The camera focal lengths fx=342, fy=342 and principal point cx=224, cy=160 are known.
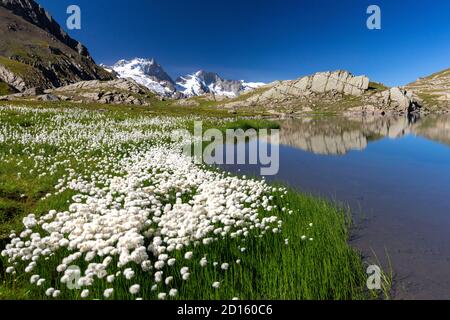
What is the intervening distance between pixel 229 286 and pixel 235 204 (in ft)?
12.3

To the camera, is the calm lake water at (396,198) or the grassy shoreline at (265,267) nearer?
the grassy shoreline at (265,267)

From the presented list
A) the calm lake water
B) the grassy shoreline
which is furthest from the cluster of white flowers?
the calm lake water

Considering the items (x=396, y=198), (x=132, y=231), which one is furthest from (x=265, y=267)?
(x=396, y=198)

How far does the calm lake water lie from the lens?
8922 millimetres

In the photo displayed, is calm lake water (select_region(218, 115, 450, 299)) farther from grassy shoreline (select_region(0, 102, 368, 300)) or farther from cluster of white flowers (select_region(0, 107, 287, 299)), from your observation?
cluster of white flowers (select_region(0, 107, 287, 299))

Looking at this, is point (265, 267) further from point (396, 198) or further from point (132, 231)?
point (396, 198)

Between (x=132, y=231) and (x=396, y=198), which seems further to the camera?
(x=396, y=198)

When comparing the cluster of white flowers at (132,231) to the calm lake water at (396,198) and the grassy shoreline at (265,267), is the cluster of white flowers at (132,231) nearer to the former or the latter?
the grassy shoreline at (265,267)

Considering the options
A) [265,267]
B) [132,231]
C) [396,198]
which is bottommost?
[265,267]

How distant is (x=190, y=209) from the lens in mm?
9891

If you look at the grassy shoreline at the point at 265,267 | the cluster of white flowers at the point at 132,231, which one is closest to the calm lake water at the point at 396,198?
the grassy shoreline at the point at 265,267

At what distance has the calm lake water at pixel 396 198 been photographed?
351 inches

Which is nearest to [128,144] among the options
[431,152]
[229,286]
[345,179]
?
[345,179]

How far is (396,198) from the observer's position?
15602 millimetres
